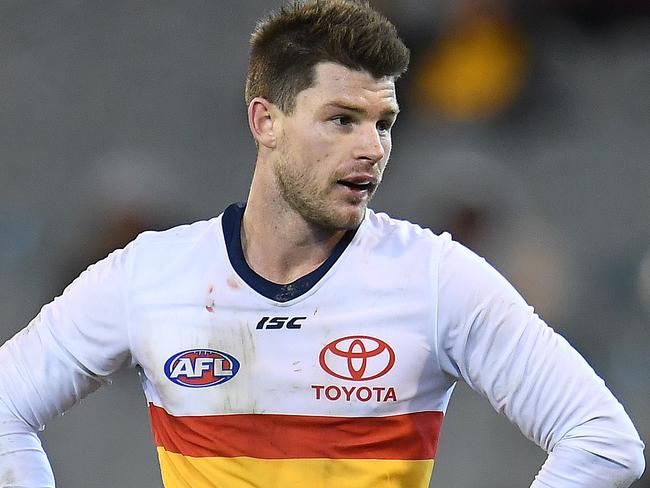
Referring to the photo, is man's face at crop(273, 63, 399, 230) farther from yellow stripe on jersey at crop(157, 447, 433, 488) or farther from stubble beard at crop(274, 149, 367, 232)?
yellow stripe on jersey at crop(157, 447, 433, 488)

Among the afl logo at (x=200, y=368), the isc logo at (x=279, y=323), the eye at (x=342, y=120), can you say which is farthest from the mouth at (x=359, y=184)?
the afl logo at (x=200, y=368)

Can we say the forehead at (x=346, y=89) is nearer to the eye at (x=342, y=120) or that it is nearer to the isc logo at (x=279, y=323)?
the eye at (x=342, y=120)

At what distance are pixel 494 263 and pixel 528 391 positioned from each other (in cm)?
245

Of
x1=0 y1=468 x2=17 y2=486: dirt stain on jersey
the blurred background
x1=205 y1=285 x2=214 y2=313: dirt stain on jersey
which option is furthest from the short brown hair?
the blurred background

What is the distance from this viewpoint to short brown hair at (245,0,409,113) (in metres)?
2.15

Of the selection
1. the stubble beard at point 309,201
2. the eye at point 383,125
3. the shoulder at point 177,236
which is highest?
the eye at point 383,125

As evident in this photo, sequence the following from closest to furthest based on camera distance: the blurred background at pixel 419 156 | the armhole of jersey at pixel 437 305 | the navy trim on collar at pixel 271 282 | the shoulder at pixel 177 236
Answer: the armhole of jersey at pixel 437 305 < the navy trim on collar at pixel 271 282 < the shoulder at pixel 177 236 < the blurred background at pixel 419 156

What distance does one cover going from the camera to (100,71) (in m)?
4.88

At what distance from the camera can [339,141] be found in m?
2.13

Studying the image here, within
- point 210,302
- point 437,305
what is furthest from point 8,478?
point 437,305

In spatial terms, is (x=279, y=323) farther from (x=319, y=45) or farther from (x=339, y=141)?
(x=319, y=45)

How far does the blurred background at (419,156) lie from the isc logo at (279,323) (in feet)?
7.30

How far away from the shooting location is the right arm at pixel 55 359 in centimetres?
228

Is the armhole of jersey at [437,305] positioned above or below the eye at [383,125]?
below
